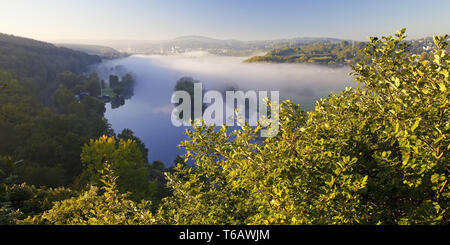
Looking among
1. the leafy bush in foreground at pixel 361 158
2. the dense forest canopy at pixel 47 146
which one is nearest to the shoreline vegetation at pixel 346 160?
the leafy bush in foreground at pixel 361 158

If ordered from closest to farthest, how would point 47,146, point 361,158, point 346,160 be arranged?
point 346,160
point 361,158
point 47,146

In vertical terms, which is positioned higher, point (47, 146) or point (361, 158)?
point (361, 158)

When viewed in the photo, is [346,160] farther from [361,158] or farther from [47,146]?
[47,146]

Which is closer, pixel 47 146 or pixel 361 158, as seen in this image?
pixel 361 158

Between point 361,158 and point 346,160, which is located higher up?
point 346,160

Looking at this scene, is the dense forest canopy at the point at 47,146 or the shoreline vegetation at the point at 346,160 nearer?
the shoreline vegetation at the point at 346,160

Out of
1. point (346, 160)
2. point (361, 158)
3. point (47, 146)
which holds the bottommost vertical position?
point (47, 146)

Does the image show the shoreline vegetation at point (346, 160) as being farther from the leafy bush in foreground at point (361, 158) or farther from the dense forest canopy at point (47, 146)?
the dense forest canopy at point (47, 146)

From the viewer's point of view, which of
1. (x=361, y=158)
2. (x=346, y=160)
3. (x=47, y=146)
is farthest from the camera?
(x=47, y=146)

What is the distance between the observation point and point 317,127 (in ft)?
19.3

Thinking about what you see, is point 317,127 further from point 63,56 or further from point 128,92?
point 63,56

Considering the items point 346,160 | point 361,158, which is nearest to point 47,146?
point 361,158

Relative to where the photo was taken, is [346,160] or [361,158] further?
[361,158]

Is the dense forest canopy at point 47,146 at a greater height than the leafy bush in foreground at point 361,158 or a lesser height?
lesser
